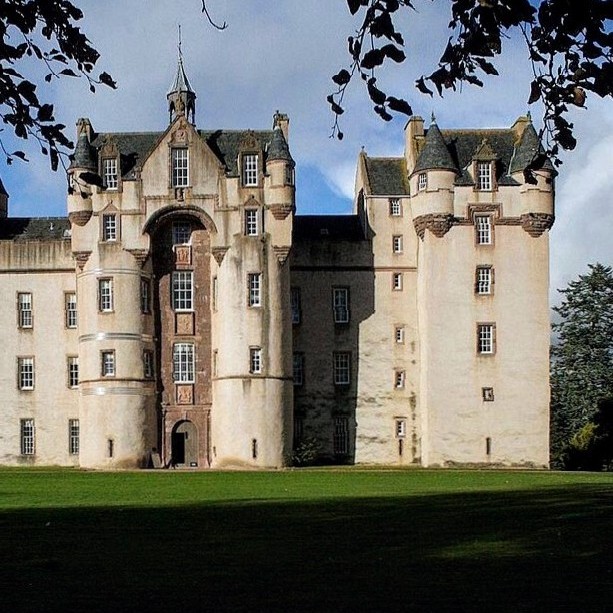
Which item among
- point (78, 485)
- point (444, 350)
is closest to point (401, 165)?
point (444, 350)

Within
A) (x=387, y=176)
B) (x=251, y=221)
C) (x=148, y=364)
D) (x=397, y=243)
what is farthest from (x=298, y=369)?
(x=387, y=176)

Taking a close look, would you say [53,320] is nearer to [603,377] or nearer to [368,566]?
[603,377]

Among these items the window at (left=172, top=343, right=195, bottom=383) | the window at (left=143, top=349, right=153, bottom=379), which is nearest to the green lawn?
the window at (left=143, top=349, right=153, bottom=379)

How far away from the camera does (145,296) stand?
6425cm

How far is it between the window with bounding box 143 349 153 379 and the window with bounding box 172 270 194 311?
2.87 metres

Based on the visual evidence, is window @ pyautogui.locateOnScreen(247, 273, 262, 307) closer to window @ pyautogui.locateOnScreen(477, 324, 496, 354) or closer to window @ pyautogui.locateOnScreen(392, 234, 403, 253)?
window @ pyautogui.locateOnScreen(392, 234, 403, 253)

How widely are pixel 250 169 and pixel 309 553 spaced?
152 ft

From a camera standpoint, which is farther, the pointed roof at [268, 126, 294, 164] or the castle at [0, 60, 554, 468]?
the pointed roof at [268, 126, 294, 164]

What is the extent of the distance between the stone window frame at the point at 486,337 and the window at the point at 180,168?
17.0 metres

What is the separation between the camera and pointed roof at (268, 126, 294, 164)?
6319 centimetres

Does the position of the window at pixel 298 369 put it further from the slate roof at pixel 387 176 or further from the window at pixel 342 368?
the slate roof at pixel 387 176

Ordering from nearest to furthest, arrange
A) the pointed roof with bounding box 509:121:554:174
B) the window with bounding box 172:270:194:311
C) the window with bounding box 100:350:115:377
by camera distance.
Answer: the window with bounding box 100:350:115:377, the pointed roof with bounding box 509:121:554:174, the window with bounding box 172:270:194:311

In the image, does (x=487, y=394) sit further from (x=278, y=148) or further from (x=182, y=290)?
(x=182, y=290)

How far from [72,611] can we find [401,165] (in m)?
57.9
